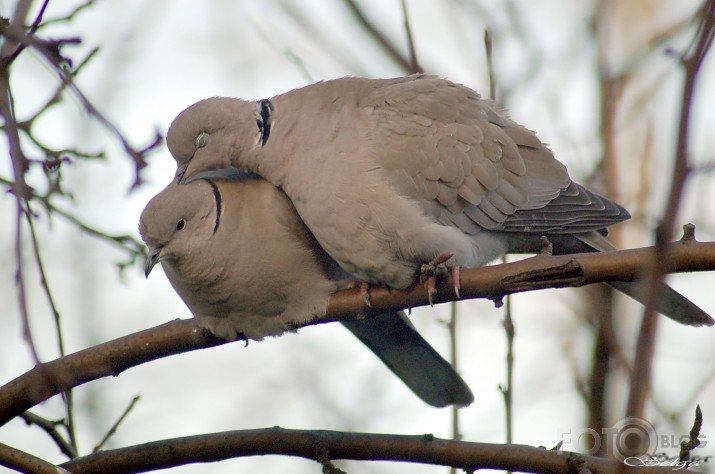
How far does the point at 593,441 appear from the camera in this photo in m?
2.72

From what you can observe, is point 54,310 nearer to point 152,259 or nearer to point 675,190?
point 152,259

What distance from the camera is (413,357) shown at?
4.03 m

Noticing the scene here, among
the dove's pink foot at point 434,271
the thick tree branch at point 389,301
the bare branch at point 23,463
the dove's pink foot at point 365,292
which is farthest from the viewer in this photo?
the dove's pink foot at point 365,292

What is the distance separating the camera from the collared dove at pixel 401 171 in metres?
3.62

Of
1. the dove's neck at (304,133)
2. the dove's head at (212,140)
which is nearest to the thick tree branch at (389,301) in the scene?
the dove's neck at (304,133)

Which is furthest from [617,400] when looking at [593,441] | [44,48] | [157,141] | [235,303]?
[44,48]

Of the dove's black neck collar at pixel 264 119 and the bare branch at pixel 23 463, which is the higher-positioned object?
the dove's black neck collar at pixel 264 119

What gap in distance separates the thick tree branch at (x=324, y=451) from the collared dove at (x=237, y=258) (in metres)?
0.55

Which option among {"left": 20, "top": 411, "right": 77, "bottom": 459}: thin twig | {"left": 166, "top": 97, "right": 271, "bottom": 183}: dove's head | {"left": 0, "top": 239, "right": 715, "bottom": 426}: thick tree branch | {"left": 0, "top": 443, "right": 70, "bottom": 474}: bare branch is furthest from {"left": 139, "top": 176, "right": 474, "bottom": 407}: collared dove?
{"left": 0, "top": 443, "right": 70, "bottom": 474}: bare branch

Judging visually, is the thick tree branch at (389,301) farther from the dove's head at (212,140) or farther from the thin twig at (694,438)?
the dove's head at (212,140)

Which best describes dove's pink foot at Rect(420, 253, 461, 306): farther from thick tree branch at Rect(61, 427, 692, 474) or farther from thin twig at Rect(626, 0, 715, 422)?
thin twig at Rect(626, 0, 715, 422)

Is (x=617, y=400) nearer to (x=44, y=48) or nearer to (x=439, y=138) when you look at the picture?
(x=439, y=138)

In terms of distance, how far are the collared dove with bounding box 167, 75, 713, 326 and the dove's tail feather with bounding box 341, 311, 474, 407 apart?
434 millimetres

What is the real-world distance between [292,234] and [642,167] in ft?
6.11
